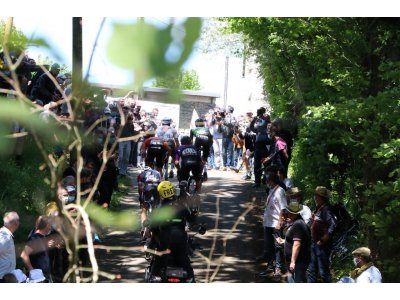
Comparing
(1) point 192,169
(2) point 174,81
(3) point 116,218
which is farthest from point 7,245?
(1) point 192,169

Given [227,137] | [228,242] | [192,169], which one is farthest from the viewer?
[227,137]

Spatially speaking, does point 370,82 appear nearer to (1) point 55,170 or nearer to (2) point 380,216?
(2) point 380,216

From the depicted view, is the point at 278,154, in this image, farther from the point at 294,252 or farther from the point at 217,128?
the point at 294,252

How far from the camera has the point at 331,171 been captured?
41.8 feet

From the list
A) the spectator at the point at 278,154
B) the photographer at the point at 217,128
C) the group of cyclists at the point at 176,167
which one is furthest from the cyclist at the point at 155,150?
the photographer at the point at 217,128

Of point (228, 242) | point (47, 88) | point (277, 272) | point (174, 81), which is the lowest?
point (228, 242)

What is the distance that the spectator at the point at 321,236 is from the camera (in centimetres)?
957

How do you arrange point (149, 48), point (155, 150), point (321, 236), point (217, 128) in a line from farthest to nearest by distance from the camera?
point (217, 128)
point (155, 150)
point (321, 236)
point (149, 48)

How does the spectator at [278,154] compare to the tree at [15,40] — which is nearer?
the tree at [15,40]

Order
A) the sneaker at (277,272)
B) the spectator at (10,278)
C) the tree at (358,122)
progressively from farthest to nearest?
1. the sneaker at (277,272)
2. the tree at (358,122)
3. the spectator at (10,278)

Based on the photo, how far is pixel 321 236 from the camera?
9578 millimetres

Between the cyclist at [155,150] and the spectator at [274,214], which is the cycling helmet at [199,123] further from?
the spectator at [274,214]

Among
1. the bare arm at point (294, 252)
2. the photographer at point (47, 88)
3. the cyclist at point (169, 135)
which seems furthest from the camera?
the cyclist at point (169, 135)

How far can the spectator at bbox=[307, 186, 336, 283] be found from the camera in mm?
9570
